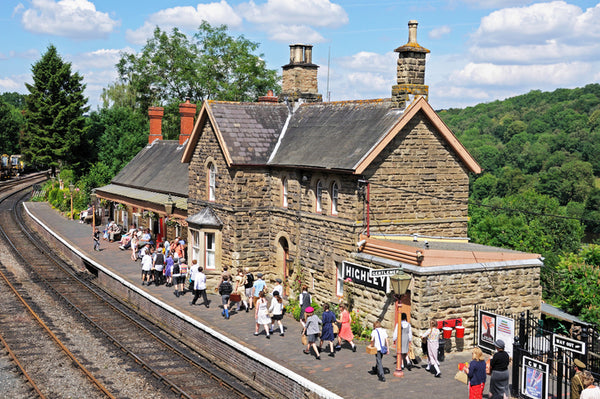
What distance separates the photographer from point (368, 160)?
20562 millimetres

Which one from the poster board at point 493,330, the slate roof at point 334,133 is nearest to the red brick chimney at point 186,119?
the slate roof at point 334,133

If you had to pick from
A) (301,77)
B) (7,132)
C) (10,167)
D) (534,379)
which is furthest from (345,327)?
(7,132)

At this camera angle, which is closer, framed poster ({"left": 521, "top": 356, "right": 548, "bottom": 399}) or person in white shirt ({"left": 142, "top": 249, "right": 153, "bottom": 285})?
framed poster ({"left": 521, "top": 356, "right": 548, "bottom": 399})

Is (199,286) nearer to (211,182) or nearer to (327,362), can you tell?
(211,182)

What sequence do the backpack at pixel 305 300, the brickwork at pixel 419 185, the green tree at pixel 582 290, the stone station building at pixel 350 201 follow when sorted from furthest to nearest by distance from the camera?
the green tree at pixel 582 290, the brickwork at pixel 419 185, the backpack at pixel 305 300, the stone station building at pixel 350 201

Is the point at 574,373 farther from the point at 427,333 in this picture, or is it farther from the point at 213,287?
the point at 213,287

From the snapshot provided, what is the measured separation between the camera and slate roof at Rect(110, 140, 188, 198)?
1442 inches

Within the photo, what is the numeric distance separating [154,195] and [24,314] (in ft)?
44.5

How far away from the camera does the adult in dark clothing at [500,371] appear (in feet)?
44.1

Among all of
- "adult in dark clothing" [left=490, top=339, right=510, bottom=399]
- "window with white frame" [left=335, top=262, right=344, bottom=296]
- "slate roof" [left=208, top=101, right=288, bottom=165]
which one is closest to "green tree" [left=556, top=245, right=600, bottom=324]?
"window with white frame" [left=335, top=262, right=344, bottom=296]

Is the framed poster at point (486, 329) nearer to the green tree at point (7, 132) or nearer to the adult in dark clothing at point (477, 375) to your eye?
the adult in dark clothing at point (477, 375)

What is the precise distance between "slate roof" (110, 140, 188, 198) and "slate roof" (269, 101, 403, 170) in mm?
Answer: 9847

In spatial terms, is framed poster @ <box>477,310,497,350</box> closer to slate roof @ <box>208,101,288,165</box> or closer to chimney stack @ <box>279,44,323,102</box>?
slate roof @ <box>208,101,288,165</box>

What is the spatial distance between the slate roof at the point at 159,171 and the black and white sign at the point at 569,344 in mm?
23565
